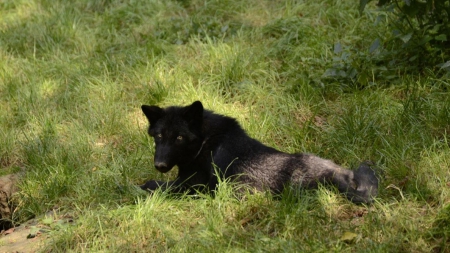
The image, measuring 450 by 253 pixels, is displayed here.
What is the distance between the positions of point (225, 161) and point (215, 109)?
175cm

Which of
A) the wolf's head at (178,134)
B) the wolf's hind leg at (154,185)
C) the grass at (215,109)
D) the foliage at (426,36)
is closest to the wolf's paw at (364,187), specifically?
the grass at (215,109)

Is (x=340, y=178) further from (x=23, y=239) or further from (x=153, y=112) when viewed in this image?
(x=23, y=239)

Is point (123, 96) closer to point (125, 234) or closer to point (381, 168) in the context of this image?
point (125, 234)

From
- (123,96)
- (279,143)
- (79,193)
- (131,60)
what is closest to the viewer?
(79,193)

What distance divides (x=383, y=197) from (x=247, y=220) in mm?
1321

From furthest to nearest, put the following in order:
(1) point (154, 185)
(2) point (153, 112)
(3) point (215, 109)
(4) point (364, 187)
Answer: (3) point (215, 109) → (1) point (154, 185) → (2) point (153, 112) → (4) point (364, 187)

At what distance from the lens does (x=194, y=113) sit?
5.80 m

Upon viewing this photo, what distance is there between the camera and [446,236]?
4422mm

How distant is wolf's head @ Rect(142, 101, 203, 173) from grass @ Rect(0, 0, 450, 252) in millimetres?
432

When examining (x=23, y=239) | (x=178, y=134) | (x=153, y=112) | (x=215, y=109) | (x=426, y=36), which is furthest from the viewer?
(x=215, y=109)

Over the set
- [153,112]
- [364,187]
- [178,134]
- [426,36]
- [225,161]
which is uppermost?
[426,36]

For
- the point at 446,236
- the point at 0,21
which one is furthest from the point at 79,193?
the point at 0,21

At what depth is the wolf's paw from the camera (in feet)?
17.1

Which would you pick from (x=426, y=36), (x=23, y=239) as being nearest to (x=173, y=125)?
(x=23, y=239)
